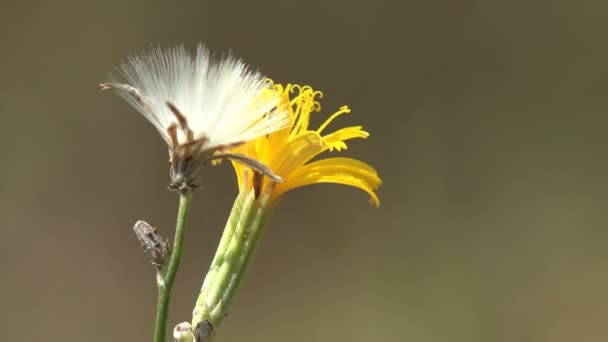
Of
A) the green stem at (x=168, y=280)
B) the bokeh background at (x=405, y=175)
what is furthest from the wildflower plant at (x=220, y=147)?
the bokeh background at (x=405, y=175)

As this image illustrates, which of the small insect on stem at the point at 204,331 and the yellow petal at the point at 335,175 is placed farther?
the yellow petal at the point at 335,175

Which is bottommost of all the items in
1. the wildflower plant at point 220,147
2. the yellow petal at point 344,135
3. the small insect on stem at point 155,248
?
the small insect on stem at point 155,248

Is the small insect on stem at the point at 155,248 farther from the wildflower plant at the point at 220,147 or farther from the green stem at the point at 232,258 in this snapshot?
A: the green stem at the point at 232,258

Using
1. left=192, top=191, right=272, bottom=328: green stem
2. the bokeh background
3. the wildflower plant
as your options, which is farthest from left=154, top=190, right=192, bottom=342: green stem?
the bokeh background

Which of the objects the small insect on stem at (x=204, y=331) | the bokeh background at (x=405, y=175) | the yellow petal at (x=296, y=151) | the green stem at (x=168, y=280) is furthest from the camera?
the bokeh background at (x=405, y=175)

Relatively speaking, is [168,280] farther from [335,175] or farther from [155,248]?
[335,175]

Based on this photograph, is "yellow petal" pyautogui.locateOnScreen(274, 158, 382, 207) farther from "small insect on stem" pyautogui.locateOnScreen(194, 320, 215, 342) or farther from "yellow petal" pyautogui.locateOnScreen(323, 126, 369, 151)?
"small insect on stem" pyautogui.locateOnScreen(194, 320, 215, 342)

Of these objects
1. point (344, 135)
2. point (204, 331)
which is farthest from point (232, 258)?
point (344, 135)
